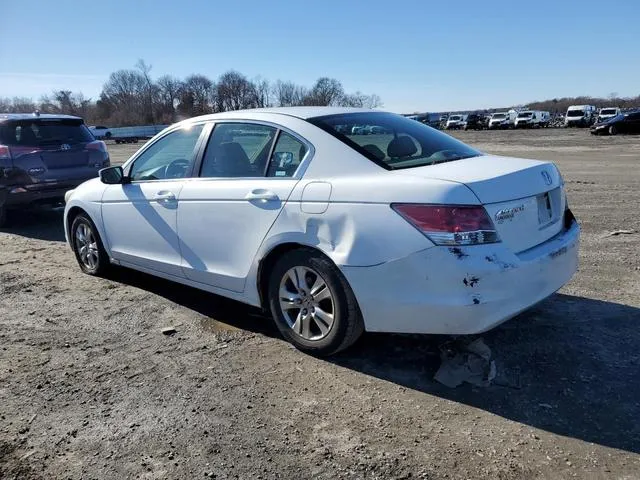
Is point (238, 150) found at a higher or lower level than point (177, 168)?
higher

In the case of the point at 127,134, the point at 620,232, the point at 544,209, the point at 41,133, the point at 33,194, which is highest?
the point at 41,133

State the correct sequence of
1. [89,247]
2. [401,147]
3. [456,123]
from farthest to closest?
[456,123], [89,247], [401,147]

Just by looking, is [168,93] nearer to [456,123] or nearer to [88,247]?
[456,123]

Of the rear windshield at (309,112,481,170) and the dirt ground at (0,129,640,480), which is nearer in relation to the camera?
the dirt ground at (0,129,640,480)

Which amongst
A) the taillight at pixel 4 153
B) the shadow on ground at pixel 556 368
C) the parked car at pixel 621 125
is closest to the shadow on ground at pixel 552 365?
the shadow on ground at pixel 556 368

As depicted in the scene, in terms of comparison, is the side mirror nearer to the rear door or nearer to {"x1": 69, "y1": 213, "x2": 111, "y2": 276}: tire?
{"x1": 69, "y1": 213, "x2": 111, "y2": 276}: tire

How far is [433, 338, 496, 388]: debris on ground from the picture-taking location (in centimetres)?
346

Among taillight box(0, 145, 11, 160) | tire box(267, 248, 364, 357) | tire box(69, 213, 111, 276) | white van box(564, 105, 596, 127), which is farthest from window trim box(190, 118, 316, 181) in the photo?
white van box(564, 105, 596, 127)

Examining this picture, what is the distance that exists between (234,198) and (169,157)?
1.19 m

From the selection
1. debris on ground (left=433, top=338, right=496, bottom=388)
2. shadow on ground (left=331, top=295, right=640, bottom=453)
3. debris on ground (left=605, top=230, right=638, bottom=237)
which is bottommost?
debris on ground (left=605, top=230, right=638, bottom=237)

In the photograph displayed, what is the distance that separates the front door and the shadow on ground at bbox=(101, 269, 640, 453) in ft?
2.23

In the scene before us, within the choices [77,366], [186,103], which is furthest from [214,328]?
[186,103]

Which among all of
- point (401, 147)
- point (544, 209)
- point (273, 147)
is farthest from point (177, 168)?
point (544, 209)

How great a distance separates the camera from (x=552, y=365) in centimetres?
362
